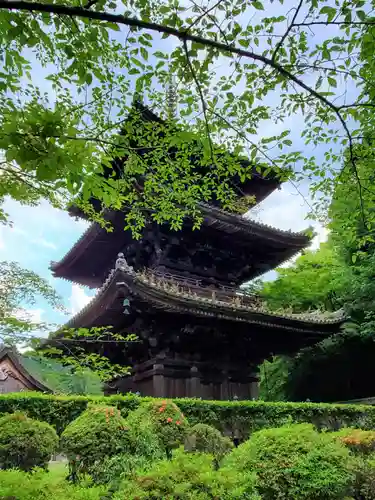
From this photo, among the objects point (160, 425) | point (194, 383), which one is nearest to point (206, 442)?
point (160, 425)

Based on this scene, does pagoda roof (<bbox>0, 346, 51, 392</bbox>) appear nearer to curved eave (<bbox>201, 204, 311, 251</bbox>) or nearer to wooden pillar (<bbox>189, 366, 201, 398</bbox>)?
wooden pillar (<bbox>189, 366, 201, 398</bbox>)

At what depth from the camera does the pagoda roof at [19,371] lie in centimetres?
1271

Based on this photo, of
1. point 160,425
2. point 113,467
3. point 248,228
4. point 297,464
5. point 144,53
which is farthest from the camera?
point 248,228

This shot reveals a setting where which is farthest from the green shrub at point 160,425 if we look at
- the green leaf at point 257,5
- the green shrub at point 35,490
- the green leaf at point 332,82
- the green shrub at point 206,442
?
the green leaf at point 257,5

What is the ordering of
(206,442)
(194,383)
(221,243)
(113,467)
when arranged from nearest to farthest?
(113,467) → (206,442) → (194,383) → (221,243)

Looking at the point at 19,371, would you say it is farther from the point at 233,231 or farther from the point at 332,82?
the point at 332,82

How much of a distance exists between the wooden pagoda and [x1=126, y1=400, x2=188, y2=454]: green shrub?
295 cm

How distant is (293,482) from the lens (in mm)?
5062

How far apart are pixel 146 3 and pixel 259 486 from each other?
5.73m

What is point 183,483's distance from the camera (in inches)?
156

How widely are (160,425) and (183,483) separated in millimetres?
3046

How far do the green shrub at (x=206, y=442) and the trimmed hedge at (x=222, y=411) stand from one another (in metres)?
1.47

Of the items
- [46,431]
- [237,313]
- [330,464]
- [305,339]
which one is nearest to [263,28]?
[330,464]

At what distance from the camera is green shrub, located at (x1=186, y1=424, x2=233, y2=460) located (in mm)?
7016
